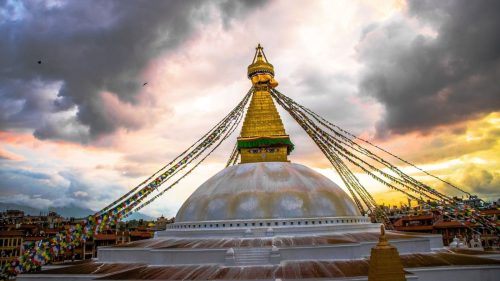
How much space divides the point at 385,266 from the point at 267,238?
731 cm

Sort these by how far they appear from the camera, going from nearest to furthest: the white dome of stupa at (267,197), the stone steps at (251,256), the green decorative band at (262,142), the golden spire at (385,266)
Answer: the golden spire at (385,266) < the stone steps at (251,256) < the white dome of stupa at (267,197) < the green decorative band at (262,142)

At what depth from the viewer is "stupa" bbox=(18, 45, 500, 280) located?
1195cm

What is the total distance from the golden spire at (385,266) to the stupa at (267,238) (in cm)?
376

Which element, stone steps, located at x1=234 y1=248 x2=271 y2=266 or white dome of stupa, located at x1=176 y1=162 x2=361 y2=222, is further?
white dome of stupa, located at x1=176 y1=162 x2=361 y2=222

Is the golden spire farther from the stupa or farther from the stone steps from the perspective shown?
the stone steps

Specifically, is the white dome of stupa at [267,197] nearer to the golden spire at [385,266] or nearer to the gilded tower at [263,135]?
the gilded tower at [263,135]

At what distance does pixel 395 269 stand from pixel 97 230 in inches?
458

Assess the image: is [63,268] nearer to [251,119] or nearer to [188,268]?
[188,268]

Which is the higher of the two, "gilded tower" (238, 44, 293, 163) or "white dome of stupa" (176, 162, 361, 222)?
"gilded tower" (238, 44, 293, 163)

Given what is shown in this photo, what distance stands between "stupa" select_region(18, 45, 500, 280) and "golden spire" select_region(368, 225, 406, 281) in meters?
3.76

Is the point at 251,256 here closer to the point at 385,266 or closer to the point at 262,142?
the point at 385,266

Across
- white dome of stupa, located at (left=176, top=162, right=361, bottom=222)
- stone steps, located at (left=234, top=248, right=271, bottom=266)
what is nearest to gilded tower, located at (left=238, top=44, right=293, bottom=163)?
white dome of stupa, located at (left=176, top=162, right=361, bottom=222)

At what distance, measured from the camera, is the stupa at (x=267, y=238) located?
1195cm

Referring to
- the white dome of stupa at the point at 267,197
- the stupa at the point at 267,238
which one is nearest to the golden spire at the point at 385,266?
the stupa at the point at 267,238
